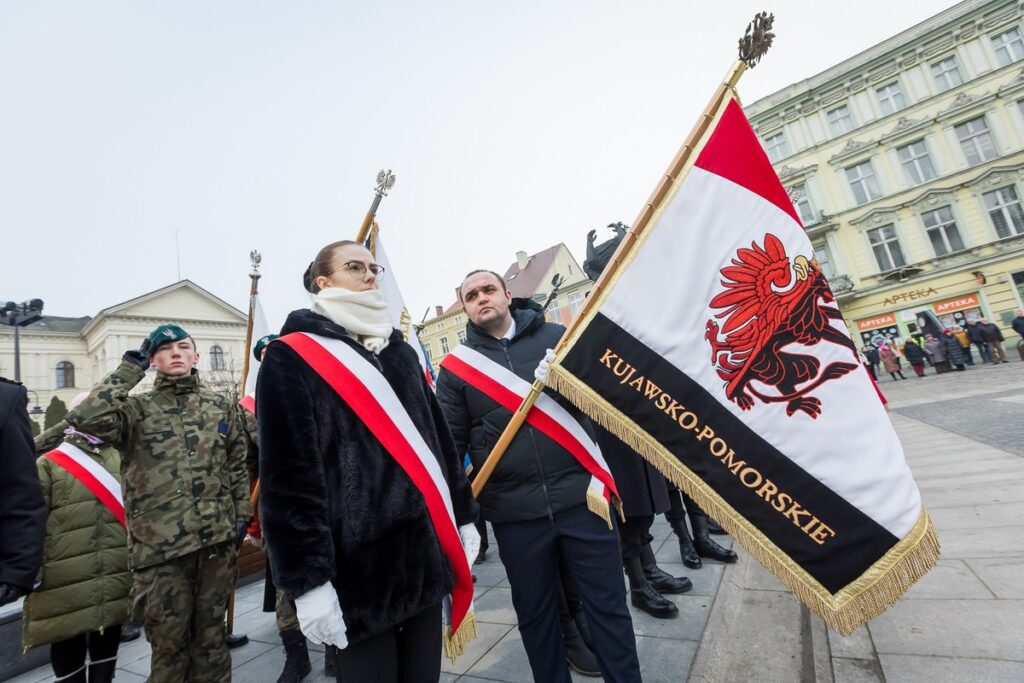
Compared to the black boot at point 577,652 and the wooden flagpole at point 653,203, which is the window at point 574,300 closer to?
the black boot at point 577,652

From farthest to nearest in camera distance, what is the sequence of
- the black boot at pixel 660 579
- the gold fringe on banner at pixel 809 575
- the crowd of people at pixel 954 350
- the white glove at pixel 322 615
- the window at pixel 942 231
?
the window at pixel 942 231, the crowd of people at pixel 954 350, the black boot at pixel 660 579, the gold fringe on banner at pixel 809 575, the white glove at pixel 322 615

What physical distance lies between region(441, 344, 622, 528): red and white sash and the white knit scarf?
462mm

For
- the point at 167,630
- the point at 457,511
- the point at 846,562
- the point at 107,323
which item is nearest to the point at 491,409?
the point at 457,511

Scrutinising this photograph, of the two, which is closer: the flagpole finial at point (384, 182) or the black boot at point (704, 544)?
the black boot at point (704, 544)

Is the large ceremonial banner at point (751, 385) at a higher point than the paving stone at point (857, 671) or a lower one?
higher

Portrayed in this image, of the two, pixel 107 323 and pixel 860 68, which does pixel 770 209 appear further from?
pixel 107 323

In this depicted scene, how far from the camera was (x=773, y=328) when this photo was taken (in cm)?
212

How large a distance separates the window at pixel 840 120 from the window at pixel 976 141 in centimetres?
420

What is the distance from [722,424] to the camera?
2057 mm

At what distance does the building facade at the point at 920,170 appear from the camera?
789 inches

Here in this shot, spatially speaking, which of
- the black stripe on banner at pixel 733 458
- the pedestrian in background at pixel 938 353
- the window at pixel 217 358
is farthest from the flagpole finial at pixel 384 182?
the window at pixel 217 358

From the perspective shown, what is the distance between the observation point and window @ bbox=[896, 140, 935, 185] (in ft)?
71.4

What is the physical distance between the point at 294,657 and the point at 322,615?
223 centimetres

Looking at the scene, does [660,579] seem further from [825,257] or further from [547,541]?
[825,257]
